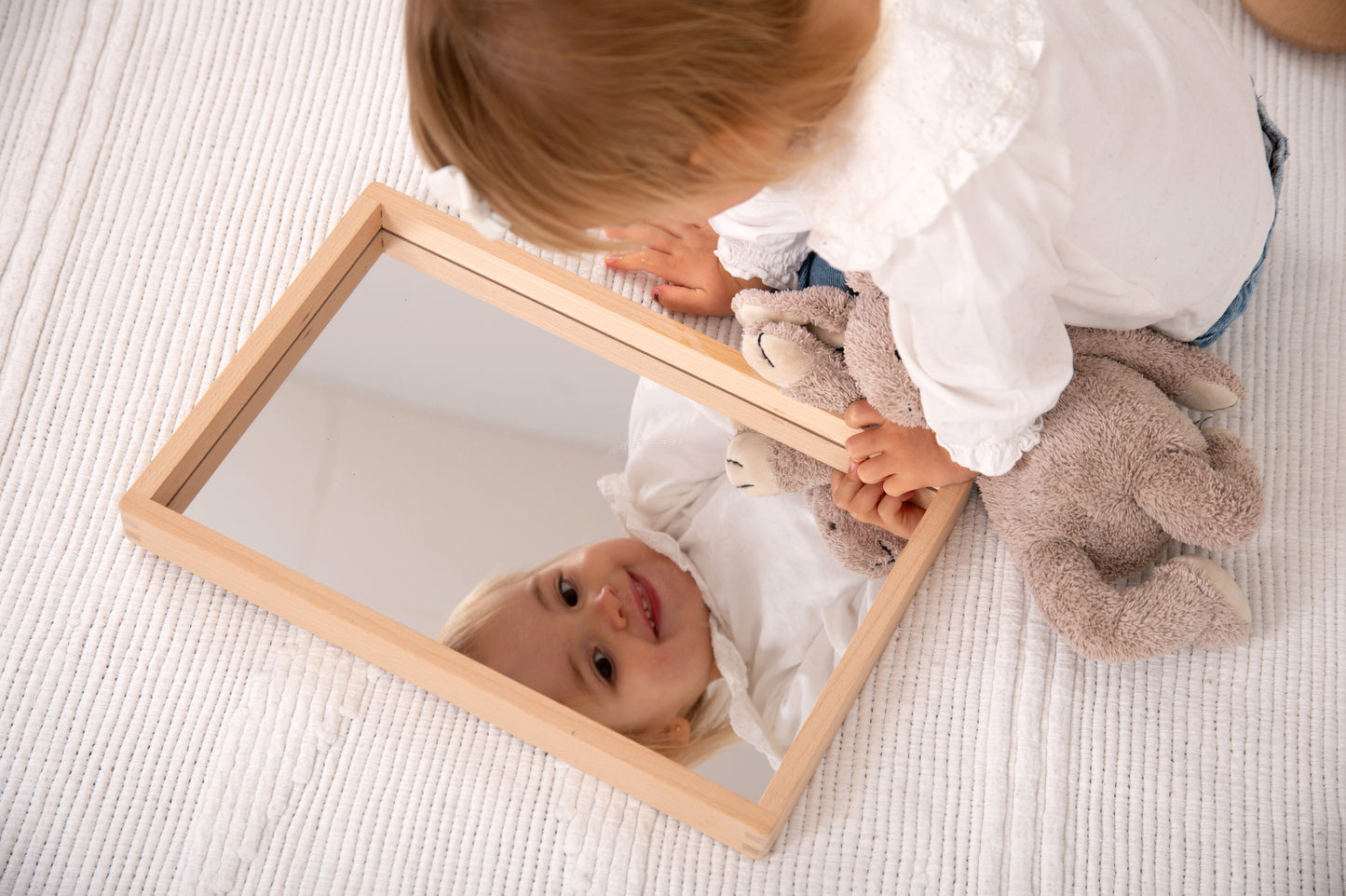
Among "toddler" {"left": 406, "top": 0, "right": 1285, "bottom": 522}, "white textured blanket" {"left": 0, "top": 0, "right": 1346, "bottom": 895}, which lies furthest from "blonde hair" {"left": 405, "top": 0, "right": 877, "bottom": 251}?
"white textured blanket" {"left": 0, "top": 0, "right": 1346, "bottom": 895}

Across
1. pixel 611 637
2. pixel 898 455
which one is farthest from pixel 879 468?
pixel 611 637

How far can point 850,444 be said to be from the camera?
758mm

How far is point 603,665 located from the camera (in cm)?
74

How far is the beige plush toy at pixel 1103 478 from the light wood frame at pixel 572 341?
4 cm

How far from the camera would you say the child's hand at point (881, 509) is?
77cm

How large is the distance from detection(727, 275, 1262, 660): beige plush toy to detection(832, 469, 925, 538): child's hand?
0.01 metres

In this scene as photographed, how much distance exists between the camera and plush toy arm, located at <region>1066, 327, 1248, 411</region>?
737 millimetres

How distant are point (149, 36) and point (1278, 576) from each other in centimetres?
105

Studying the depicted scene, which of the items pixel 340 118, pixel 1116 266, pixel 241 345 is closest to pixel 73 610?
pixel 241 345

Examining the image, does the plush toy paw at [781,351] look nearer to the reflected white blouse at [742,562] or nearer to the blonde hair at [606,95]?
the reflected white blouse at [742,562]

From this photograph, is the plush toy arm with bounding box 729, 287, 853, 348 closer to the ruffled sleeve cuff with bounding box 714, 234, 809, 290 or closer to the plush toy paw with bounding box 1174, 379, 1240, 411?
the ruffled sleeve cuff with bounding box 714, 234, 809, 290

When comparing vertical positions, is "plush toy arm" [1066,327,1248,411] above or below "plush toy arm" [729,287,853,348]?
above

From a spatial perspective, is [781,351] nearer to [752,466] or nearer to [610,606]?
[752,466]

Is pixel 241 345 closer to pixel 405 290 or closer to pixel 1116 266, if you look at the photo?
pixel 405 290
